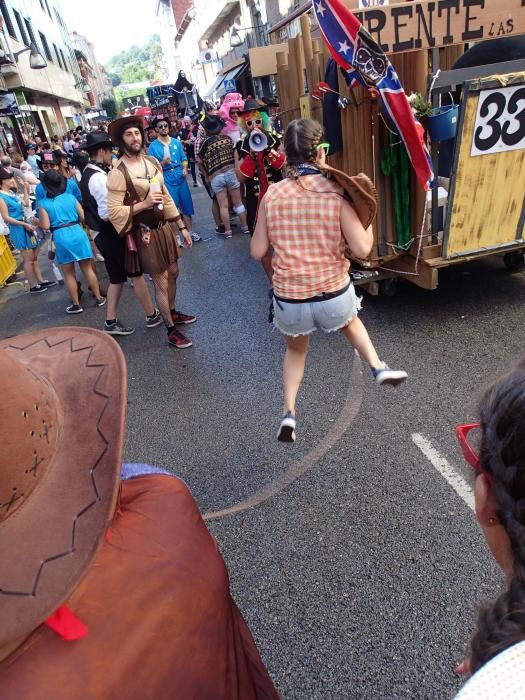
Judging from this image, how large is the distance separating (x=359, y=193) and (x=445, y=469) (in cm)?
160

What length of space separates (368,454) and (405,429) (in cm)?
33

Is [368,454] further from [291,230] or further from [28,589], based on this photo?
[28,589]

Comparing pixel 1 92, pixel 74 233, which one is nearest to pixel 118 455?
pixel 74 233

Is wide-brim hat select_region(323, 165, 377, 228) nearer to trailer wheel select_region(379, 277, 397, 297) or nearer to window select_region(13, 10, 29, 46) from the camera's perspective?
trailer wheel select_region(379, 277, 397, 297)

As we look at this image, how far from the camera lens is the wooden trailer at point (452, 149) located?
3.43 metres

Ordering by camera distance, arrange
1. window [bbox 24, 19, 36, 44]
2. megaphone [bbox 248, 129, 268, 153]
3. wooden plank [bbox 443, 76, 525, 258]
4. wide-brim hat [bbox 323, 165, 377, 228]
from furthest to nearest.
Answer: window [bbox 24, 19, 36, 44] → megaphone [bbox 248, 129, 268, 153] → wooden plank [bbox 443, 76, 525, 258] → wide-brim hat [bbox 323, 165, 377, 228]

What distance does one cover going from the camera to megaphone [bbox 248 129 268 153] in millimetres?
4805

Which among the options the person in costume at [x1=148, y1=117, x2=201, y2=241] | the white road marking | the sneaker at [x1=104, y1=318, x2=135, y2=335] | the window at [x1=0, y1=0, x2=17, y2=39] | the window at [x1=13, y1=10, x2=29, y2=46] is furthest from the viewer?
the window at [x1=13, y1=10, x2=29, y2=46]

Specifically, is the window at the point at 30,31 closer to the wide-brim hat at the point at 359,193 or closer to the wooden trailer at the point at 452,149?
the wooden trailer at the point at 452,149

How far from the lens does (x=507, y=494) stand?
2.41 feet

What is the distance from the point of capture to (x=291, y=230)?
2844 mm

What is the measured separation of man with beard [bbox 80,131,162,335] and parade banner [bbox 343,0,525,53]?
2682 millimetres

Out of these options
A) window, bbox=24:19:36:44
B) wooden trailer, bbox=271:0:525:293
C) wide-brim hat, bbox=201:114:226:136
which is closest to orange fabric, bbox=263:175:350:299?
wooden trailer, bbox=271:0:525:293

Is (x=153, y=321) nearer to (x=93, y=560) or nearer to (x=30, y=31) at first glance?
(x=93, y=560)
